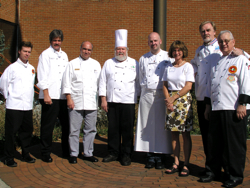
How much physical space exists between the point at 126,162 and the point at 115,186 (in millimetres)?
971

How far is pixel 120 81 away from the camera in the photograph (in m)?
4.54

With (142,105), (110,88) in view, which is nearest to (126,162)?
(142,105)

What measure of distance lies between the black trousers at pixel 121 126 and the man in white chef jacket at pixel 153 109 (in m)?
0.18

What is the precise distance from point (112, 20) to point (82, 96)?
6652 millimetres

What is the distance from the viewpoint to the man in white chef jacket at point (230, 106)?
11.2 feet

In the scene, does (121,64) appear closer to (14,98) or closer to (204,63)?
(204,63)

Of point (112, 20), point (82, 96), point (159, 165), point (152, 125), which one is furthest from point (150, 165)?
point (112, 20)

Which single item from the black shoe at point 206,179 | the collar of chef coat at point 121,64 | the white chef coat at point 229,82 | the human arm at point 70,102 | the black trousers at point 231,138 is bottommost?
the black shoe at point 206,179

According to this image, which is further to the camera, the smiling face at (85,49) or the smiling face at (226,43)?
the smiling face at (85,49)

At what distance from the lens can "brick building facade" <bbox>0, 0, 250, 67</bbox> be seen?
1008 centimetres

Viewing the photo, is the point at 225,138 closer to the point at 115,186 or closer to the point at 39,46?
the point at 115,186

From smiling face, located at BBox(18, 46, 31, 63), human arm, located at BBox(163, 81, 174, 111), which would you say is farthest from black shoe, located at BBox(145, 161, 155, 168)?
smiling face, located at BBox(18, 46, 31, 63)

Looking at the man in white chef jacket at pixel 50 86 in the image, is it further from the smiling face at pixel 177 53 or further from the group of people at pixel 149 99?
the smiling face at pixel 177 53

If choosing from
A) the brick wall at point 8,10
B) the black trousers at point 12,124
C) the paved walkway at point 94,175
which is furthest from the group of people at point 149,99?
the brick wall at point 8,10
